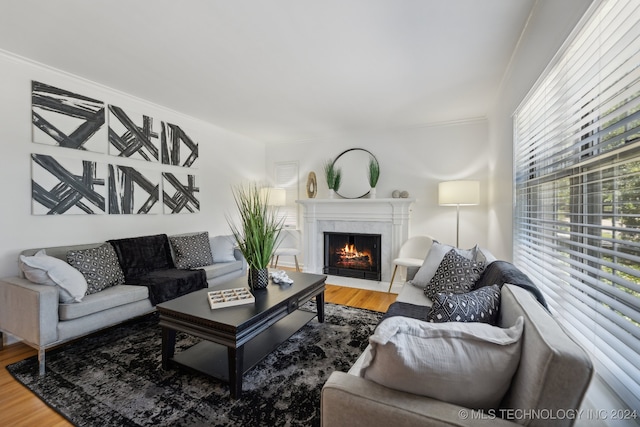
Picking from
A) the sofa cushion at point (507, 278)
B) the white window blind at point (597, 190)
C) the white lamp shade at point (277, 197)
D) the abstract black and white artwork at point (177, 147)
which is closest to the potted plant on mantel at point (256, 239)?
the sofa cushion at point (507, 278)

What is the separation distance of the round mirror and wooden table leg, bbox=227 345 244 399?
11.1 ft

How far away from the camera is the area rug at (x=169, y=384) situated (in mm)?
1532

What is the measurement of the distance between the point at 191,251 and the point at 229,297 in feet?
5.57

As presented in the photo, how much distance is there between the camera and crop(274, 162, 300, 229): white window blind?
208 inches

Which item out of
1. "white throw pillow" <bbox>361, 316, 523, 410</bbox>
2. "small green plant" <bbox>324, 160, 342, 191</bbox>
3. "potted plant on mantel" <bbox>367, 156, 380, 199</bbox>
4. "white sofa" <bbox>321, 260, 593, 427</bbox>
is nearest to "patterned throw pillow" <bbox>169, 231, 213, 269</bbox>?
"small green plant" <bbox>324, 160, 342, 191</bbox>

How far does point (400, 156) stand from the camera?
14.4 ft

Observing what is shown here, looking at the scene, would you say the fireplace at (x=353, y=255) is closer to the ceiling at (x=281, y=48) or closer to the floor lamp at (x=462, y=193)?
the floor lamp at (x=462, y=193)

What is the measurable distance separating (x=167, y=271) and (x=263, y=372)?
1.87 meters

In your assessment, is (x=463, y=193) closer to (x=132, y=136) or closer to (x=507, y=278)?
(x=507, y=278)

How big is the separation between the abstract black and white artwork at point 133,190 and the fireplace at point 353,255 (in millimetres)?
2614

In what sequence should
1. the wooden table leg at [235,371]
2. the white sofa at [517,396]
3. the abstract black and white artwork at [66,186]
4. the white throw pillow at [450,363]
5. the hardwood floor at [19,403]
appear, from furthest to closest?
the abstract black and white artwork at [66,186] < the wooden table leg at [235,371] < the hardwood floor at [19,403] < the white throw pillow at [450,363] < the white sofa at [517,396]

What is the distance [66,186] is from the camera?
275 centimetres

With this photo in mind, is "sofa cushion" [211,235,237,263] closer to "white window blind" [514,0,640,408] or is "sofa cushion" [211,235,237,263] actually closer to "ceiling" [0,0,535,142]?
"ceiling" [0,0,535,142]

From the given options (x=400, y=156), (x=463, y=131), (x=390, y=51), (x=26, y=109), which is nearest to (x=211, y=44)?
(x=390, y=51)
